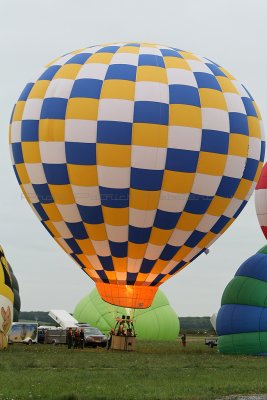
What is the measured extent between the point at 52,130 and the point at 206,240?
4979 mm

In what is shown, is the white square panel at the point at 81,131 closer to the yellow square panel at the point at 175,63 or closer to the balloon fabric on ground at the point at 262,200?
the yellow square panel at the point at 175,63

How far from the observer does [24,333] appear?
31.0 metres

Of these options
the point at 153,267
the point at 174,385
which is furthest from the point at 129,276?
the point at 174,385

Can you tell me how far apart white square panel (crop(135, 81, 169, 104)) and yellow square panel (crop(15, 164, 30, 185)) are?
3594mm

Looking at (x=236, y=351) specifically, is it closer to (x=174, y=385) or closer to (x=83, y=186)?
(x=83, y=186)

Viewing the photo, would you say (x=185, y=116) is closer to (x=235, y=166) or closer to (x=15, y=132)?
(x=235, y=166)

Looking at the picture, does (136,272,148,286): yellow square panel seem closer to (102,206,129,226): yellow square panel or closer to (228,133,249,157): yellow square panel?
(102,206,129,226): yellow square panel

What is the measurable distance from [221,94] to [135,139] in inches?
112

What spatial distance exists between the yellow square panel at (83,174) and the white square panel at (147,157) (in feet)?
3.33

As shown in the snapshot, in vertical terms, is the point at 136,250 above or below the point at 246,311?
above

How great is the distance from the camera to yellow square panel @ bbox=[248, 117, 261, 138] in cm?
2130

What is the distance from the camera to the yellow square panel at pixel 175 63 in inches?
819

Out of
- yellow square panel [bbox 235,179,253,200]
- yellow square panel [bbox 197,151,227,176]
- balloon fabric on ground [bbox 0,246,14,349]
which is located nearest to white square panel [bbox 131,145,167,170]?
yellow square panel [bbox 197,151,227,176]

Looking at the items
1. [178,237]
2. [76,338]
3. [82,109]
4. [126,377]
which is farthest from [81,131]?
[76,338]
